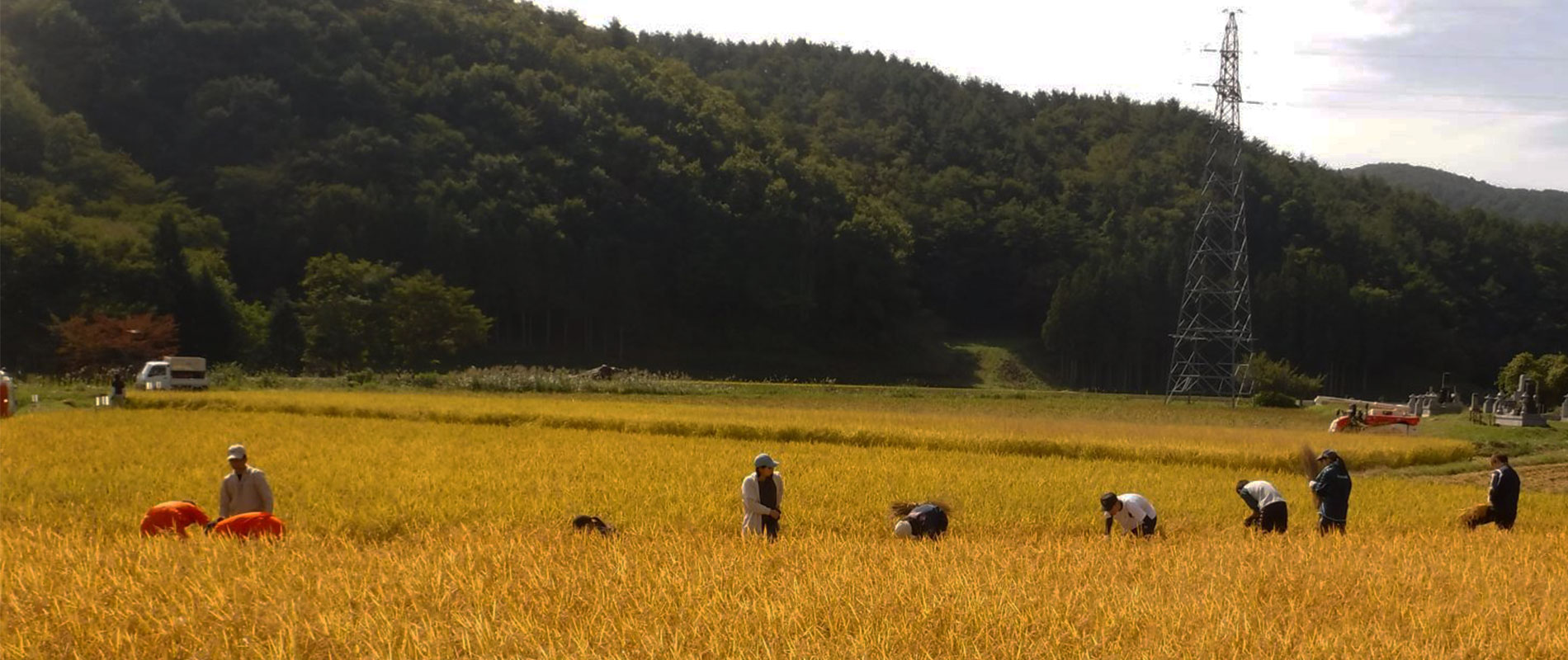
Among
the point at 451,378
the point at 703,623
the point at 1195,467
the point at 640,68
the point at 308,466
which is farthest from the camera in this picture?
the point at 640,68

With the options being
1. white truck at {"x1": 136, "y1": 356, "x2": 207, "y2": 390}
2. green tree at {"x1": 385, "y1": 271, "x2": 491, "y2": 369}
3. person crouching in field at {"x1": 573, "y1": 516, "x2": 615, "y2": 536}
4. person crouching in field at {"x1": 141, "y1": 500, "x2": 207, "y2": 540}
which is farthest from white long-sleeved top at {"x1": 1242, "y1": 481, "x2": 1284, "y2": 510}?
green tree at {"x1": 385, "y1": 271, "x2": 491, "y2": 369}

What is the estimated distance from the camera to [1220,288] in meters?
97.4

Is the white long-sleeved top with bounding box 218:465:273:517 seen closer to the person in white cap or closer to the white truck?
the person in white cap

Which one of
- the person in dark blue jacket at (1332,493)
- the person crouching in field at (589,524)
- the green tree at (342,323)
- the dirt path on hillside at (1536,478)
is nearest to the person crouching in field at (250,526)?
the person crouching in field at (589,524)

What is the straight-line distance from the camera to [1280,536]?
1220cm

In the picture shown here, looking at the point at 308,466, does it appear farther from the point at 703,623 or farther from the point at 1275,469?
the point at 1275,469

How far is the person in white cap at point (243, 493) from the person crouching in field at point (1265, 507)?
32.3 ft

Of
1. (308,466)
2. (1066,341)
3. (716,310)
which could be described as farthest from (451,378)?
(1066,341)

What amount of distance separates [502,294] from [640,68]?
141ft

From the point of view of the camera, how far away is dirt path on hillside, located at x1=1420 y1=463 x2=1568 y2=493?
76.7ft

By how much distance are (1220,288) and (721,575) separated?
95.3m

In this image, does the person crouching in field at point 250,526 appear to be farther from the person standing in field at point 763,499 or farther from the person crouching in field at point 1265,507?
the person crouching in field at point 1265,507

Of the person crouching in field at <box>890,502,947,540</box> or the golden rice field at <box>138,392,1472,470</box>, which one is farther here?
the golden rice field at <box>138,392,1472,470</box>

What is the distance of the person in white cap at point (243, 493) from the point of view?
1155 cm
